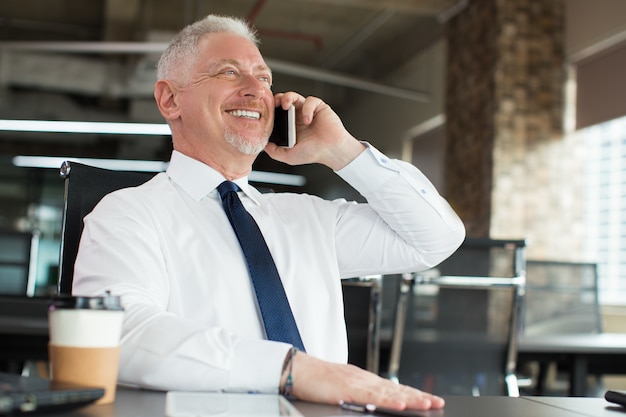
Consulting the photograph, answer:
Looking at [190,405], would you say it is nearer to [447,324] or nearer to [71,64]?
[447,324]

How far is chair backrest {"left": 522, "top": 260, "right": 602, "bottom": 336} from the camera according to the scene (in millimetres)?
4105

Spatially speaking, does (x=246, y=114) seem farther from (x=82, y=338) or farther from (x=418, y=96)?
(x=418, y=96)

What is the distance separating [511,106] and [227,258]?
569 cm

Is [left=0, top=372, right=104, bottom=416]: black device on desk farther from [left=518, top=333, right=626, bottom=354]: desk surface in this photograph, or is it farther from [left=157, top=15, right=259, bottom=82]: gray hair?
[left=518, top=333, right=626, bottom=354]: desk surface

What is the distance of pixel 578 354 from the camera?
3.41 m

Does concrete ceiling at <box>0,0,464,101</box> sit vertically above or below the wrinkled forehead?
above

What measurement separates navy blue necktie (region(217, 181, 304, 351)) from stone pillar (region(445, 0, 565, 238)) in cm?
537

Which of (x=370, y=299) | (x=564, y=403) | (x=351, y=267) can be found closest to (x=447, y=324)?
(x=370, y=299)

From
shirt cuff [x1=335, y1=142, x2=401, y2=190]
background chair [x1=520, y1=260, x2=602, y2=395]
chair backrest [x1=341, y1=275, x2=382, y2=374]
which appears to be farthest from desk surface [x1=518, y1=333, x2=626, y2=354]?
shirt cuff [x1=335, y1=142, x2=401, y2=190]

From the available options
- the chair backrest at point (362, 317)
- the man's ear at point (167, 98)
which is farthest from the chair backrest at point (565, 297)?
the man's ear at point (167, 98)

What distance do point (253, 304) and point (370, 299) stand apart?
1136 millimetres

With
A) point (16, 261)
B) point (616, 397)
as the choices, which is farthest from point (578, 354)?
point (16, 261)

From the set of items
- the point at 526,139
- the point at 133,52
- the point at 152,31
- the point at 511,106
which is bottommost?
the point at 526,139

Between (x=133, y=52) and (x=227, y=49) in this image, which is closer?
(x=227, y=49)
